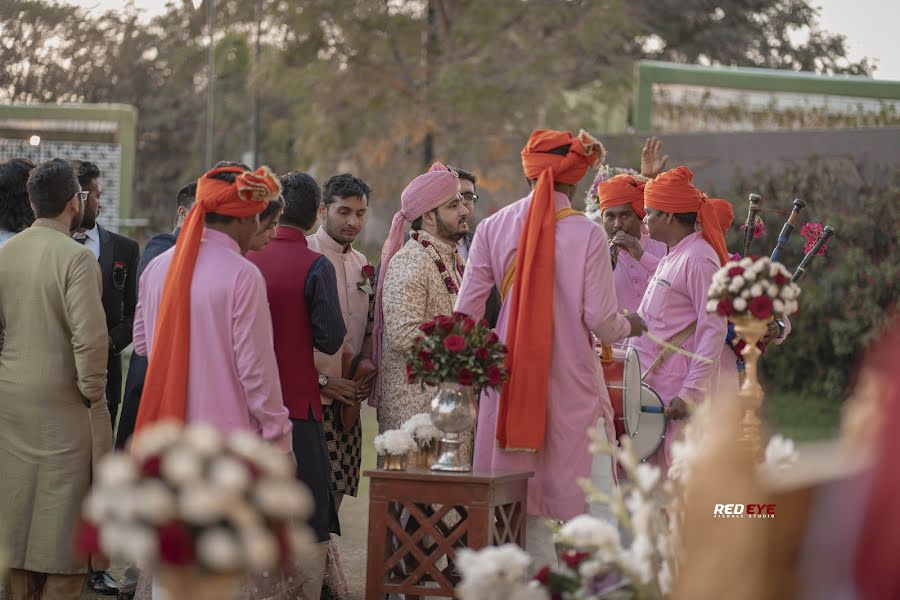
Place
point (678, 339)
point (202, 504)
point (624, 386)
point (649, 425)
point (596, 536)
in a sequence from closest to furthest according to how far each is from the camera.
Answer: point (202, 504), point (596, 536), point (624, 386), point (649, 425), point (678, 339)

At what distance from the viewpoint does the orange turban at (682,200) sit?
5.73 metres

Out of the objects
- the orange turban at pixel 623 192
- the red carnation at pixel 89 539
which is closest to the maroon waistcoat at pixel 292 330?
the orange turban at pixel 623 192

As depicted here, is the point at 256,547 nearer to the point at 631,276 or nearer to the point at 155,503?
the point at 155,503

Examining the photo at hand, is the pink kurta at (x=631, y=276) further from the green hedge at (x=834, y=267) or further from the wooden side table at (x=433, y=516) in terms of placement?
the green hedge at (x=834, y=267)

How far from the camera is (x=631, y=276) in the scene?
6.60 m

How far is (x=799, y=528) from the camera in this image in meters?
2.09

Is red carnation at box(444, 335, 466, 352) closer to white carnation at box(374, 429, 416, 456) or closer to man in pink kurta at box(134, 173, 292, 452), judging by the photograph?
white carnation at box(374, 429, 416, 456)

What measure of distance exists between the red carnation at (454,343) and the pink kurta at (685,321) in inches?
49.9

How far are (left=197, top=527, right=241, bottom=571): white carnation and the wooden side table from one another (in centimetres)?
245

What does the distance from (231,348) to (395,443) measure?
2.27 feet

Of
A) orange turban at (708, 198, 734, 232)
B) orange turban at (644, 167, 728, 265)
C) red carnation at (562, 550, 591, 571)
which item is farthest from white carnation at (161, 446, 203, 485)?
orange turban at (708, 198, 734, 232)

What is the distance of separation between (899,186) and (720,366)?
957cm

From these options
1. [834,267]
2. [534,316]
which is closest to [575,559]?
[534,316]

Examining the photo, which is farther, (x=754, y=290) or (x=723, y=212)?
(x=723, y=212)
